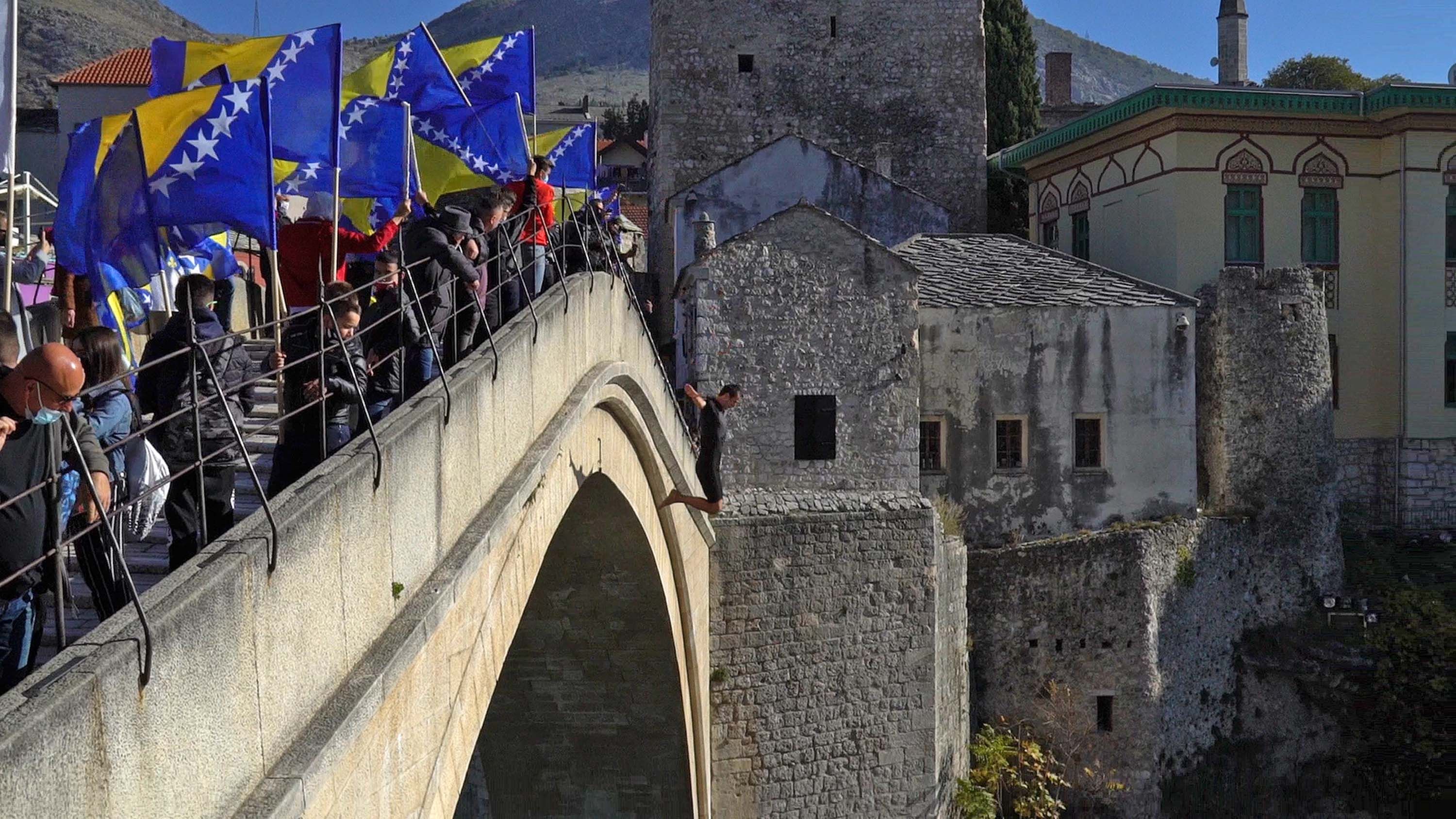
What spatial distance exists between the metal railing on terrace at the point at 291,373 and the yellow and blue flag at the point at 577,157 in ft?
13.5

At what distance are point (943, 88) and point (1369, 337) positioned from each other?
984cm

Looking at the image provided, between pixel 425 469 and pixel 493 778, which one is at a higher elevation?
pixel 425 469

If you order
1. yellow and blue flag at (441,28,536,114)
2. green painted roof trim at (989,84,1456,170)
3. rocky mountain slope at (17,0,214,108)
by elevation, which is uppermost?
rocky mountain slope at (17,0,214,108)

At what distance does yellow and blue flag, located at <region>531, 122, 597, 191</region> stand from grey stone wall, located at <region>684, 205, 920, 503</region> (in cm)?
236

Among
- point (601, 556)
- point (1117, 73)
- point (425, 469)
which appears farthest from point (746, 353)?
point (1117, 73)

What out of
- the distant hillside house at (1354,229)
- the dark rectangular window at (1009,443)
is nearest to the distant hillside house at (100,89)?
the dark rectangular window at (1009,443)

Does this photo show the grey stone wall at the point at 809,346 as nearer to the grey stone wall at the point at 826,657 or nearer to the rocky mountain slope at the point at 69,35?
the grey stone wall at the point at 826,657

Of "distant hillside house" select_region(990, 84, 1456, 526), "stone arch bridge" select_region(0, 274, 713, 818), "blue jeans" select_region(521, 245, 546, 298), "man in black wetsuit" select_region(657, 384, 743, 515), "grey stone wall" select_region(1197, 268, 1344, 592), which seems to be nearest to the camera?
"stone arch bridge" select_region(0, 274, 713, 818)

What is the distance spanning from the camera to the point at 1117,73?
11781 cm

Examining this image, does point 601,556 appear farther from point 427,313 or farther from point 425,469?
point 425,469

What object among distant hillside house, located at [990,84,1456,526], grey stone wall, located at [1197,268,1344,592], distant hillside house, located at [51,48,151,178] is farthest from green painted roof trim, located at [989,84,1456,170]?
distant hillside house, located at [51,48,151,178]

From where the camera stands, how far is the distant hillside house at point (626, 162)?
54188 mm

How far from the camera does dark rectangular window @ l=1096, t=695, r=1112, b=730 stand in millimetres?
20328

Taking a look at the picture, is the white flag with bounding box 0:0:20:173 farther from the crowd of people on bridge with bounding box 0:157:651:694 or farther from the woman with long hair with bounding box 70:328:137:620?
the woman with long hair with bounding box 70:328:137:620
